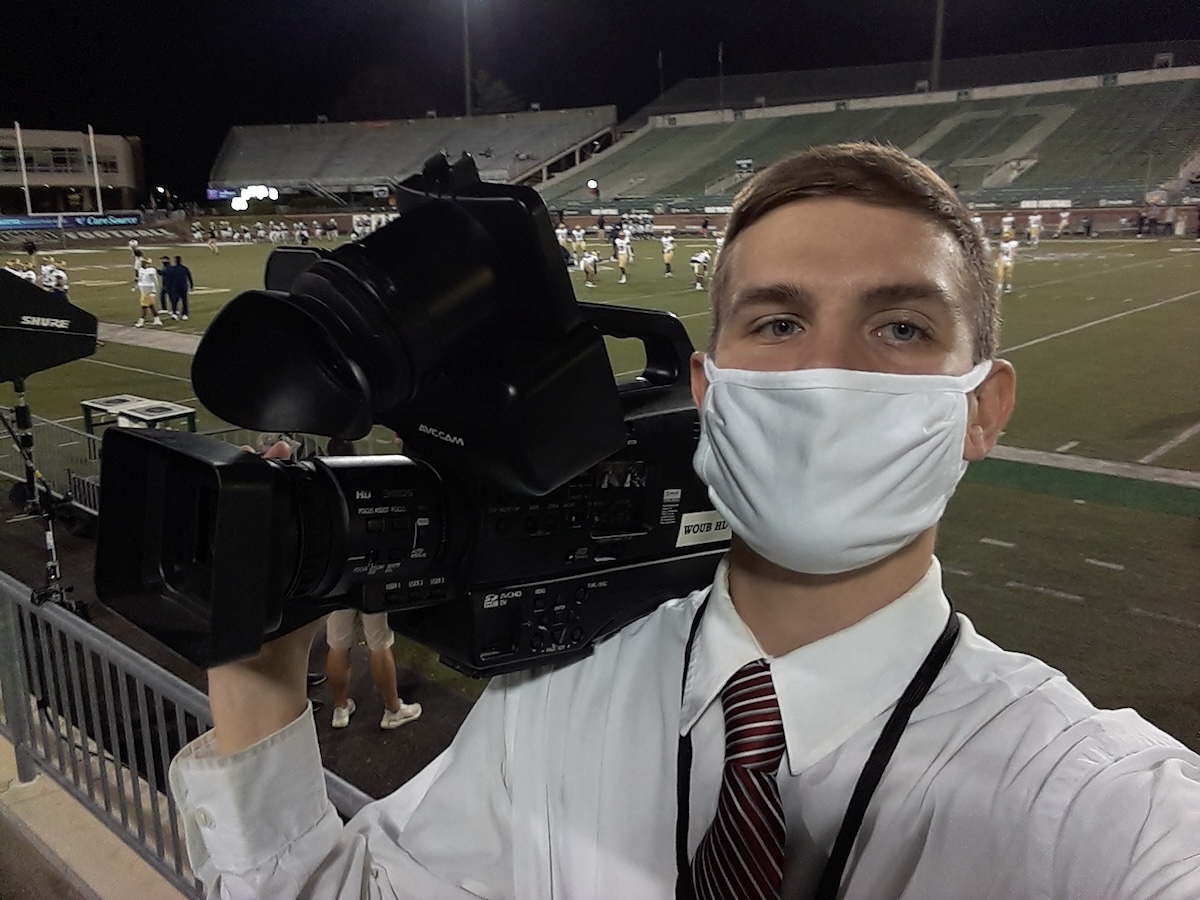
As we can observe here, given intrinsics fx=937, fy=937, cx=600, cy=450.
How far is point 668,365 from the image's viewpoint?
1.10 metres

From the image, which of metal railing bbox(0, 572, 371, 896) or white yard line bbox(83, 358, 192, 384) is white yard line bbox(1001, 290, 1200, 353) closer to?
white yard line bbox(83, 358, 192, 384)

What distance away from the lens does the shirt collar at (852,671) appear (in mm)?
814

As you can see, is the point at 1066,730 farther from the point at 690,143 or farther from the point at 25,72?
the point at 690,143

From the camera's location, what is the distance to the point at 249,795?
0.88m

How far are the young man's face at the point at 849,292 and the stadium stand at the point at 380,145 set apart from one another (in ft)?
121

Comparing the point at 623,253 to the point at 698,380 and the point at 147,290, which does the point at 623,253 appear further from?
the point at 698,380

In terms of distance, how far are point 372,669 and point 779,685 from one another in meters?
2.64

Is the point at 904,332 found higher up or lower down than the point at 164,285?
higher up

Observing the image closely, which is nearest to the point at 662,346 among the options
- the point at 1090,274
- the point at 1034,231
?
the point at 1090,274

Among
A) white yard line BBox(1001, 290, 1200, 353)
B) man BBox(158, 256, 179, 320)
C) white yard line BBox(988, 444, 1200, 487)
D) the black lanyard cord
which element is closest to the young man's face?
the black lanyard cord

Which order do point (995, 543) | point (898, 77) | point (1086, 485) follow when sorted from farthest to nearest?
point (898, 77) → point (1086, 485) → point (995, 543)

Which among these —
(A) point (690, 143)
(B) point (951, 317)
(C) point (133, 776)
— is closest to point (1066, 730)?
(B) point (951, 317)

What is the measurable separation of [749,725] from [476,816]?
0.33 metres

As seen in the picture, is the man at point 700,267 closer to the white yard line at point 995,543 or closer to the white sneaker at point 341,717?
the white yard line at point 995,543
